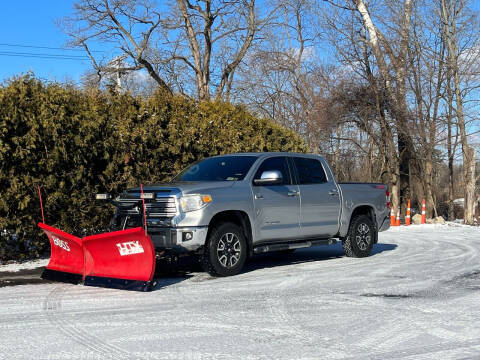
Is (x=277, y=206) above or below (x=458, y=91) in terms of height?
below

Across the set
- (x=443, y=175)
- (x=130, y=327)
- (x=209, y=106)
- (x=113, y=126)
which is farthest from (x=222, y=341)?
(x=443, y=175)

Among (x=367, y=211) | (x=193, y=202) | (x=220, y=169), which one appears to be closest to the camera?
(x=193, y=202)

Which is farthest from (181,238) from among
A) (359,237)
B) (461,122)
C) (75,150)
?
(461,122)

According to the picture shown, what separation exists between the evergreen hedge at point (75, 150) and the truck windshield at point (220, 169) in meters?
1.97

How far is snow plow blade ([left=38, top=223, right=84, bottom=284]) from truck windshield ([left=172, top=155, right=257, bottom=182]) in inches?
88.8

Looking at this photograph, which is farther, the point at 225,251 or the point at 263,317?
the point at 225,251

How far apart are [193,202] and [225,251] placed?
937mm

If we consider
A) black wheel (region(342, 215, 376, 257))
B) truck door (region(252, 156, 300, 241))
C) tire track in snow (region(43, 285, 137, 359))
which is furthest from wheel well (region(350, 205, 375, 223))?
tire track in snow (region(43, 285, 137, 359))

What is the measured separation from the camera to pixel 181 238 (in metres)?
8.33

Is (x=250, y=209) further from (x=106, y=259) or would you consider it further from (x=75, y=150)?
(x=75, y=150)

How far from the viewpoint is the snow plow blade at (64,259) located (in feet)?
27.4

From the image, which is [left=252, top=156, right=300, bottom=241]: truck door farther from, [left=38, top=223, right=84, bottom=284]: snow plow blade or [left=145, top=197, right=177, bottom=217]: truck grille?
[left=38, top=223, right=84, bottom=284]: snow plow blade

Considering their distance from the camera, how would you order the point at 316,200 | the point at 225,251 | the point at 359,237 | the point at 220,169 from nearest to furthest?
the point at 225,251 < the point at 220,169 < the point at 316,200 < the point at 359,237

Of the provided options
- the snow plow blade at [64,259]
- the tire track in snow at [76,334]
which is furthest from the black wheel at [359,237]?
the tire track in snow at [76,334]
